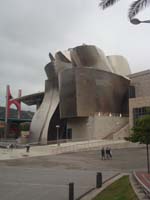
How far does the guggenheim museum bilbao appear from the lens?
59438mm

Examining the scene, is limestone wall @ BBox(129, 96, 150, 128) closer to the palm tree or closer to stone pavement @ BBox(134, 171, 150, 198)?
stone pavement @ BBox(134, 171, 150, 198)

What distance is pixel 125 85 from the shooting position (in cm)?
6800

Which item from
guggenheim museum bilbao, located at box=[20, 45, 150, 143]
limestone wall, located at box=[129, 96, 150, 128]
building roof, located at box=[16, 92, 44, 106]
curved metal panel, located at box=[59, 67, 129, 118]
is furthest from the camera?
building roof, located at box=[16, 92, 44, 106]

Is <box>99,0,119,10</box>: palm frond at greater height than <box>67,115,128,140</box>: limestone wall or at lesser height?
greater

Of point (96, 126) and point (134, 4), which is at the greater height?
point (134, 4)

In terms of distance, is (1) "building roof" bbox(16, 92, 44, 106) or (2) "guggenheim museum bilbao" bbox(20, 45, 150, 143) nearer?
(2) "guggenheim museum bilbao" bbox(20, 45, 150, 143)

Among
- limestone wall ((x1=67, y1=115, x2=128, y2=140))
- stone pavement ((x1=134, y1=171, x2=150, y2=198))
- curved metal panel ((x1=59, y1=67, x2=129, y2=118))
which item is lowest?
stone pavement ((x1=134, y1=171, x2=150, y2=198))

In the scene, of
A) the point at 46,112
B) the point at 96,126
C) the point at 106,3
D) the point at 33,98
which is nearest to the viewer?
the point at 106,3

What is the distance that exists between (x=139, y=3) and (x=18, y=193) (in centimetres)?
814

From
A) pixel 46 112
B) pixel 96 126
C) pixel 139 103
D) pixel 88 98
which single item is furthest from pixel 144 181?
pixel 46 112

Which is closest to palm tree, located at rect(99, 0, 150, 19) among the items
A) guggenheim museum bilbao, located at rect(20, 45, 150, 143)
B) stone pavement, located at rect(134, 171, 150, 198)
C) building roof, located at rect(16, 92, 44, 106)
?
stone pavement, located at rect(134, 171, 150, 198)

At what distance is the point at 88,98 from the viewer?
60.7m

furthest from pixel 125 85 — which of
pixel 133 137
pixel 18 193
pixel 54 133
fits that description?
pixel 18 193

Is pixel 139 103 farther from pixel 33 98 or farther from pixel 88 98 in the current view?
pixel 33 98
